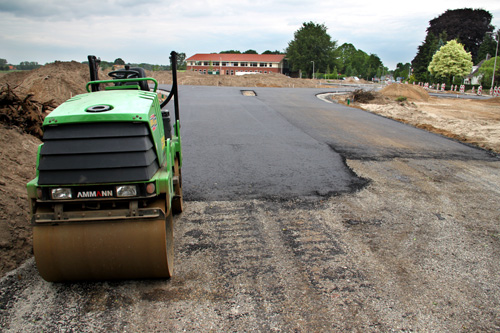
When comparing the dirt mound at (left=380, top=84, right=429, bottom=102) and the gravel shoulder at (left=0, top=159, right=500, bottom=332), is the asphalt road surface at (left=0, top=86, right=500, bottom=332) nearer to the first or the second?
the gravel shoulder at (left=0, top=159, right=500, bottom=332)

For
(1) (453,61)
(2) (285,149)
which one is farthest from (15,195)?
(1) (453,61)

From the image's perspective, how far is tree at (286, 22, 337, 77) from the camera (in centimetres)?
9225

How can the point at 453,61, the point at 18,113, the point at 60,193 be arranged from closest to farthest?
1. the point at 60,193
2. the point at 18,113
3. the point at 453,61

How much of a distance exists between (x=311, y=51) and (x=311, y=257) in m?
93.3

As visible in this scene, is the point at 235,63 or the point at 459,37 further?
the point at 235,63

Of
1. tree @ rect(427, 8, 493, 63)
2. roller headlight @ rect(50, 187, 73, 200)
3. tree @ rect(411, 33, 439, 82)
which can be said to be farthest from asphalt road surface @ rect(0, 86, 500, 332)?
tree @ rect(427, 8, 493, 63)

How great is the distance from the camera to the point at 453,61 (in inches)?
2061

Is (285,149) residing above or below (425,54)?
below

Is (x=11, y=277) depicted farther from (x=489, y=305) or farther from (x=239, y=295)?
(x=489, y=305)

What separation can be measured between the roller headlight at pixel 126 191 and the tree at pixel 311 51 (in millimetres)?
93263

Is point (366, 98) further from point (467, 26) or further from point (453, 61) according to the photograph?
point (467, 26)

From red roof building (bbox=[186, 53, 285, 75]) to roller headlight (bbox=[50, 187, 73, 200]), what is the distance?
9907 centimetres

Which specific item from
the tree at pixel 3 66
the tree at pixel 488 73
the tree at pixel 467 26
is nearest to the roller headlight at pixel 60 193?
the tree at pixel 3 66

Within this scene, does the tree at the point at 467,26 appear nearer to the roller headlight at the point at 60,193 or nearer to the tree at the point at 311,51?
the tree at the point at 311,51
